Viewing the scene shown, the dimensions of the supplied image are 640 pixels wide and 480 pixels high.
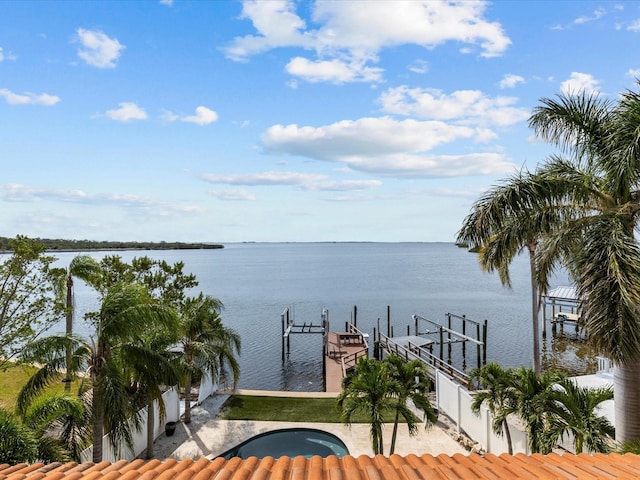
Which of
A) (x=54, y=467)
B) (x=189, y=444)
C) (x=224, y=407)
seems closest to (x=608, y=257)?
(x=54, y=467)

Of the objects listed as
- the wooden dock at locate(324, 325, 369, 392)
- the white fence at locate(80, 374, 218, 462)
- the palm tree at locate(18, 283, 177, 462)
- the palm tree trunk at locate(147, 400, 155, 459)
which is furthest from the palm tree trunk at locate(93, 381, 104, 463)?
the wooden dock at locate(324, 325, 369, 392)

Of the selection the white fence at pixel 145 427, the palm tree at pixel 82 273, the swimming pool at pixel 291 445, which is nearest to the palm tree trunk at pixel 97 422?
the white fence at pixel 145 427

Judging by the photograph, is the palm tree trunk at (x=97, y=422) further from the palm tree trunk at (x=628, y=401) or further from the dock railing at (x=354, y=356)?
the dock railing at (x=354, y=356)

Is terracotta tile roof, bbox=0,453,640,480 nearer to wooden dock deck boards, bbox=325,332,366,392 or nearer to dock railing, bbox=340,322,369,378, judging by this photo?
dock railing, bbox=340,322,369,378

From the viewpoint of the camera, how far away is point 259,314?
163 ft

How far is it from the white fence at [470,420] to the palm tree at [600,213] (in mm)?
4517

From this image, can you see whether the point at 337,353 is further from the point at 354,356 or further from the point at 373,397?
the point at 373,397

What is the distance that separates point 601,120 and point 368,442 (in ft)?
37.7

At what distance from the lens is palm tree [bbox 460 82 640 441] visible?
638cm

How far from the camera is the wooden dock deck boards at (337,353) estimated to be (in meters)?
23.4

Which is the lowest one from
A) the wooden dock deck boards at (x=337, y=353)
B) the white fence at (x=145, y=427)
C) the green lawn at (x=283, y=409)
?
the wooden dock deck boards at (x=337, y=353)

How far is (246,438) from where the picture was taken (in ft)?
47.5

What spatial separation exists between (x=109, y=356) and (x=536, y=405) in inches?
362

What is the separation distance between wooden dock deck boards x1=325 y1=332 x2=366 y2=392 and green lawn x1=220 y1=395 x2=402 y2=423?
464 centimetres
